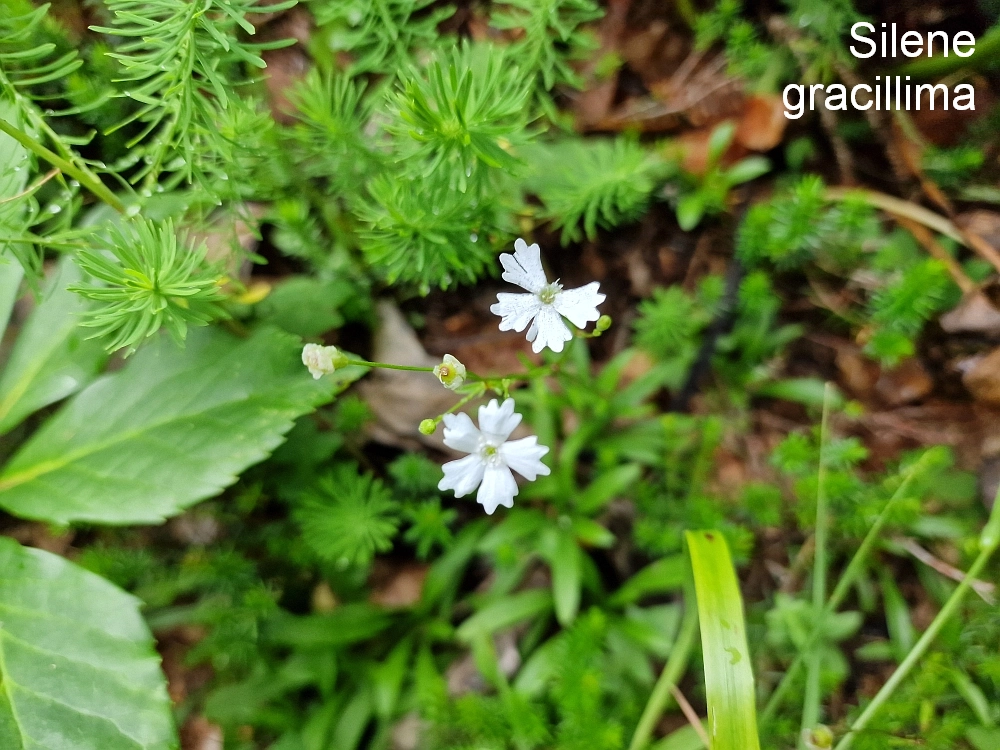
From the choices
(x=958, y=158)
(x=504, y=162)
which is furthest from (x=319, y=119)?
(x=958, y=158)

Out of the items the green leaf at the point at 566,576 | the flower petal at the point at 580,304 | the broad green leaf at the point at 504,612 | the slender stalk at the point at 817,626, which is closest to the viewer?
the flower petal at the point at 580,304

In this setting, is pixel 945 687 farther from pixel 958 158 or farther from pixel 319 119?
pixel 319 119

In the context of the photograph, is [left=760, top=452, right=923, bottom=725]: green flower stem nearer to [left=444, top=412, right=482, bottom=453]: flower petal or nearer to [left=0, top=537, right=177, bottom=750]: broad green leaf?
[left=444, top=412, right=482, bottom=453]: flower petal

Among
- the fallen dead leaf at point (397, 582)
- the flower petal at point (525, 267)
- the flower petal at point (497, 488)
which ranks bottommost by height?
the fallen dead leaf at point (397, 582)

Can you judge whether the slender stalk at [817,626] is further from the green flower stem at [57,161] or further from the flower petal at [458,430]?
the green flower stem at [57,161]

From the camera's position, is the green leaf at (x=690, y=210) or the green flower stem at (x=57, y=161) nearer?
the green flower stem at (x=57, y=161)

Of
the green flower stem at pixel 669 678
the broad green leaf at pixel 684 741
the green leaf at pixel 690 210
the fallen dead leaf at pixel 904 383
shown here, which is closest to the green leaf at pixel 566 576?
the green flower stem at pixel 669 678
